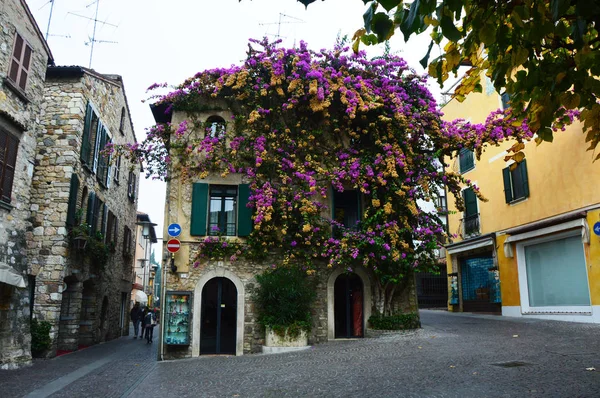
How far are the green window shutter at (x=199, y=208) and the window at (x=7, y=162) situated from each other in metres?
4.54

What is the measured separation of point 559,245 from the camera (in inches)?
631

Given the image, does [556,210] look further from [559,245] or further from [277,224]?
[277,224]

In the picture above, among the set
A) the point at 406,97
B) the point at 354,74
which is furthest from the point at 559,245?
the point at 354,74

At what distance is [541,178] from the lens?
16.6 m

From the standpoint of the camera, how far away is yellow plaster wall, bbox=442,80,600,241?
14.7m

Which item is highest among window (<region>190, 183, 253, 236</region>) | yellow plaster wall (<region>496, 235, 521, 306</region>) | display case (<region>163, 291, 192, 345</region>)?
window (<region>190, 183, 253, 236</region>)

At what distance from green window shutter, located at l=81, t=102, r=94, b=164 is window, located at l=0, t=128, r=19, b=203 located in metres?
3.43

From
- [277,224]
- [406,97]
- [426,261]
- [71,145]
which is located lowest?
[426,261]

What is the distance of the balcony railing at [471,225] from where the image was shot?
2089 centimetres

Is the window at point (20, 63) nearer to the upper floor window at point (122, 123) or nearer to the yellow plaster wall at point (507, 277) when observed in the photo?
the upper floor window at point (122, 123)

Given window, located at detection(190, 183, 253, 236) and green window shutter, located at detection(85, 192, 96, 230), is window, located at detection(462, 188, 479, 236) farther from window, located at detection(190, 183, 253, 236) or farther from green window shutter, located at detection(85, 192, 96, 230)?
green window shutter, located at detection(85, 192, 96, 230)

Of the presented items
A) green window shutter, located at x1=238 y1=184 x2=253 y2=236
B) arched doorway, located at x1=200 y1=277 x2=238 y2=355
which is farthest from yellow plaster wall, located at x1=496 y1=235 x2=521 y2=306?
arched doorway, located at x1=200 y1=277 x2=238 y2=355

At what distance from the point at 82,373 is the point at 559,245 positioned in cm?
1463

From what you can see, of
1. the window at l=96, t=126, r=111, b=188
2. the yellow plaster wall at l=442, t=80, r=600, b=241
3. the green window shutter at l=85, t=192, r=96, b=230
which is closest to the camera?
the yellow plaster wall at l=442, t=80, r=600, b=241
